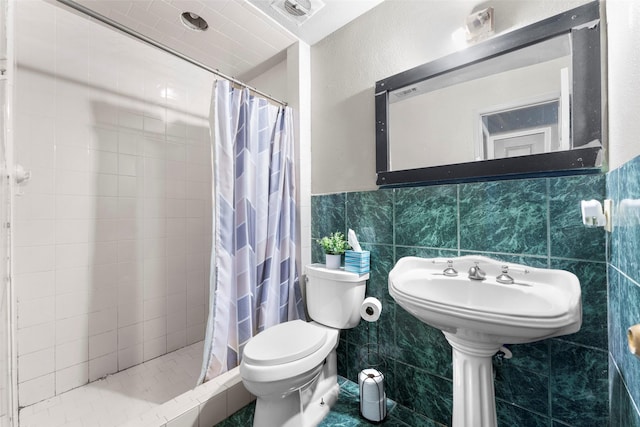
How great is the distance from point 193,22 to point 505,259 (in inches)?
84.1

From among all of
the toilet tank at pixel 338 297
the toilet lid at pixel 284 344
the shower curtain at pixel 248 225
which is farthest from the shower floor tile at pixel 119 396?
the toilet tank at pixel 338 297

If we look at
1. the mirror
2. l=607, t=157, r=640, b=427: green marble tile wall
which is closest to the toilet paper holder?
l=607, t=157, r=640, b=427: green marble tile wall

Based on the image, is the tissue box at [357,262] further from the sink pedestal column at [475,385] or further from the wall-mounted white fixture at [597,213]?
the wall-mounted white fixture at [597,213]

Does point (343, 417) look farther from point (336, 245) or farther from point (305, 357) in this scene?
point (336, 245)

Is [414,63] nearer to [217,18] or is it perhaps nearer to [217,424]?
[217,18]

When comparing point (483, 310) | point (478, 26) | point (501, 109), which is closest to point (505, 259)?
point (483, 310)

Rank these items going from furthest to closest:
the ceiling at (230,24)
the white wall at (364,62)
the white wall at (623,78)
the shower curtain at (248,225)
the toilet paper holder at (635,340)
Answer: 1. the ceiling at (230,24)
2. the shower curtain at (248,225)
3. the white wall at (364,62)
4. the white wall at (623,78)
5. the toilet paper holder at (635,340)

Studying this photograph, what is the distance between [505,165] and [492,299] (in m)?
0.54

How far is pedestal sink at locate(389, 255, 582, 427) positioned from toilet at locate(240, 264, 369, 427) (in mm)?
393

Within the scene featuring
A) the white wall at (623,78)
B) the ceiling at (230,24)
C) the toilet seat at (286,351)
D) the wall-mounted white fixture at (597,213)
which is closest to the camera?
the white wall at (623,78)

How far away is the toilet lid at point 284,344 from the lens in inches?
42.2

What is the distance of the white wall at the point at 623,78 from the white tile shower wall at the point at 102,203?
2295 mm

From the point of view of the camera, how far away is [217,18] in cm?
158

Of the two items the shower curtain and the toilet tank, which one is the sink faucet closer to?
the toilet tank
